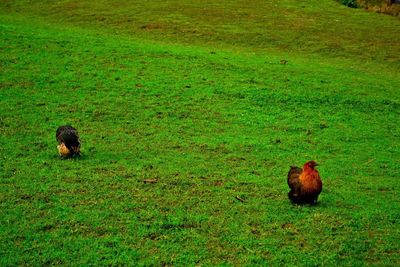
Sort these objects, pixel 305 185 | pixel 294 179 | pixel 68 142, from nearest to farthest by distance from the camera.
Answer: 1. pixel 305 185
2. pixel 294 179
3. pixel 68 142

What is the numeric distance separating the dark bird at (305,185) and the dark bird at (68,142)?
10.5 ft

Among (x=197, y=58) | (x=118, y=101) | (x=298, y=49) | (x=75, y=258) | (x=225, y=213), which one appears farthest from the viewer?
(x=298, y=49)

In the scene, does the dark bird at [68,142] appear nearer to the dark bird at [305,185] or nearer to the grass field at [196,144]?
the grass field at [196,144]

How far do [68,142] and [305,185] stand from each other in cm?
351

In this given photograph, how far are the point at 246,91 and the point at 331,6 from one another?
48.6ft

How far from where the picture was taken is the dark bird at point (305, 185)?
5730 mm

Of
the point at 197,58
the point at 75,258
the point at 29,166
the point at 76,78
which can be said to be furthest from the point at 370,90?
the point at 75,258

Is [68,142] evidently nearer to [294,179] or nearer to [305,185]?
[294,179]

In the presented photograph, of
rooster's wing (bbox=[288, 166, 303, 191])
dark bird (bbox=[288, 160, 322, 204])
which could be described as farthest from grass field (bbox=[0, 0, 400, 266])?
rooster's wing (bbox=[288, 166, 303, 191])

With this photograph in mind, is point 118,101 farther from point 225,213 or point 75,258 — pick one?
point 75,258

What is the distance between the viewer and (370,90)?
40.0 feet

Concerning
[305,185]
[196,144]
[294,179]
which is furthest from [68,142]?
[305,185]

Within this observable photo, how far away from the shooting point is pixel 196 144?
326 inches

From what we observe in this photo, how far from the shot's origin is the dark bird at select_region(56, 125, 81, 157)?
7098 mm
